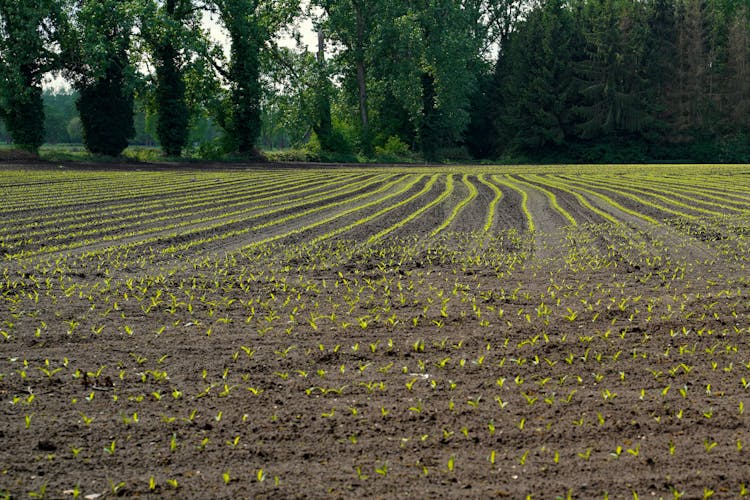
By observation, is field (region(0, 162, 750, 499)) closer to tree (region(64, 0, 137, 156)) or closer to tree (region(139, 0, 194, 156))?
tree (region(64, 0, 137, 156))

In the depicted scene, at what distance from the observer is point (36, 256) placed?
11344 millimetres

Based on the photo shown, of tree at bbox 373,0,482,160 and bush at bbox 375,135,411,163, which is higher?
tree at bbox 373,0,482,160

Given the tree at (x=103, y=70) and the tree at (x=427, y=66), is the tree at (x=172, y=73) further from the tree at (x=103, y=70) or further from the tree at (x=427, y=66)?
the tree at (x=427, y=66)

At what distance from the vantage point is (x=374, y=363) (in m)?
6.26

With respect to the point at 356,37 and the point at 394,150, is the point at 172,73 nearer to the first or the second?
the point at 356,37

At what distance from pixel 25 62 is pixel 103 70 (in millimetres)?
3987

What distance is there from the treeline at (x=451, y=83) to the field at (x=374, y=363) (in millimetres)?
33321

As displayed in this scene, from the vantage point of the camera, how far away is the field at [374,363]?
14.0 ft

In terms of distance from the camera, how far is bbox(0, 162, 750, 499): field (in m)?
4.26

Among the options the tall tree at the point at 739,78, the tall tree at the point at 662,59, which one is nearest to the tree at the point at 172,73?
the tall tree at the point at 662,59

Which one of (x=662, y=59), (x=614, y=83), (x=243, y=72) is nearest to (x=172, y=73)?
(x=243, y=72)

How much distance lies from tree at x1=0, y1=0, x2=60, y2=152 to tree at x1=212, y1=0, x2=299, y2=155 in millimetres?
11038

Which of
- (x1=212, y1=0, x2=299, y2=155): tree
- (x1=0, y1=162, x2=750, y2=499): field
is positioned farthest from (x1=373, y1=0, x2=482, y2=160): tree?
(x1=0, y1=162, x2=750, y2=499): field

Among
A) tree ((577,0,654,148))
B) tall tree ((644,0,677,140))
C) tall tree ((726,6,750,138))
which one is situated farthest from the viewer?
tall tree ((644,0,677,140))
